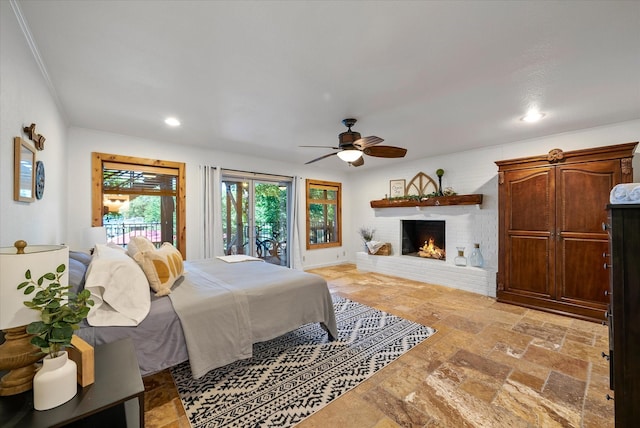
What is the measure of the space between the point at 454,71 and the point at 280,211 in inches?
169

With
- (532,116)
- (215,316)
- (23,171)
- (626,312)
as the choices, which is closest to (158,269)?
(215,316)

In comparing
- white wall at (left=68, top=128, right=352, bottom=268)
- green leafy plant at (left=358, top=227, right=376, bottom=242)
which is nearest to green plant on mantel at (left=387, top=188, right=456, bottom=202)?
green leafy plant at (left=358, top=227, right=376, bottom=242)

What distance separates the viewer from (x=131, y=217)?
3943 millimetres

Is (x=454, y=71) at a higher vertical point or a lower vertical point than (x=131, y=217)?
higher

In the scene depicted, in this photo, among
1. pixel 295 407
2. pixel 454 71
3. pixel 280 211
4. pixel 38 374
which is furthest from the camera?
pixel 280 211

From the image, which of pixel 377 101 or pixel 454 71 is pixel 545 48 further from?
pixel 377 101

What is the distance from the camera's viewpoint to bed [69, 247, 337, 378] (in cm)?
169

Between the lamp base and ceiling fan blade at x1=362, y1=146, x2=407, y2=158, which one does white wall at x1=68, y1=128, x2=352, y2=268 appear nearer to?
ceiling fan blade at x1=362, y1=146, x2=407, y2=158

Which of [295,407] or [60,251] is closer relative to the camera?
[60,251]

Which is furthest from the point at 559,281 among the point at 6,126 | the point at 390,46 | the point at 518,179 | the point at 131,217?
the point at 131,217

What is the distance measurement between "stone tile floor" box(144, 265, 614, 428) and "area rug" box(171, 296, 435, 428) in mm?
87

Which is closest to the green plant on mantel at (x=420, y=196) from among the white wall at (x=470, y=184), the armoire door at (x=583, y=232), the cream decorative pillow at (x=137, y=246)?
the white wall at (x=470, y=184)

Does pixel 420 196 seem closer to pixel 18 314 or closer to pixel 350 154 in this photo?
pixel 350 154

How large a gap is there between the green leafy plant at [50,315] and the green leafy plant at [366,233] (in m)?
5.59
